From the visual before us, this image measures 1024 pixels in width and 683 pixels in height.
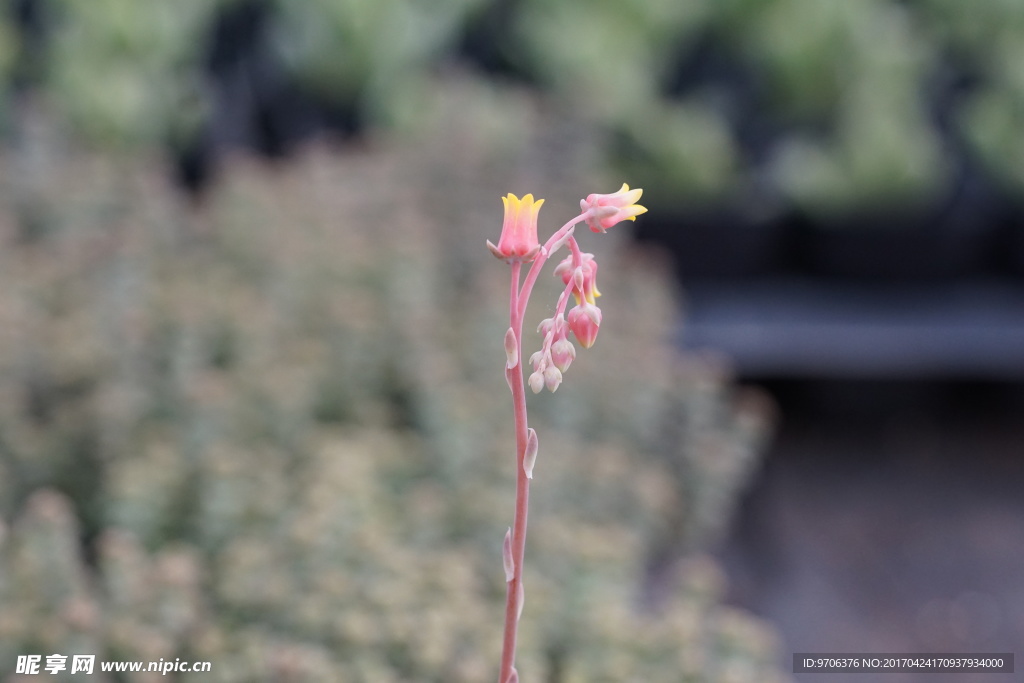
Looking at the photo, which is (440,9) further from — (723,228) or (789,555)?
(789,555)

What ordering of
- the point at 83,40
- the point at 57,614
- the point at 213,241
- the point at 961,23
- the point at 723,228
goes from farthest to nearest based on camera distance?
the point at 961,23, the point at 723,228, the point at 83,40, the point at 213,241, the point at 57,614

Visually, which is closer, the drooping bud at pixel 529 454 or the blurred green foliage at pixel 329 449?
the drooping bud at pixel 529 454

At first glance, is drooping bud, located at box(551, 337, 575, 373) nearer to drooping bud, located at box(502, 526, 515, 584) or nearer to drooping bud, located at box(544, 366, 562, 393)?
drooping bud, located at box(544, 366, 562, 393)

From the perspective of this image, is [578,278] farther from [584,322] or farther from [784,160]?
[784,160]

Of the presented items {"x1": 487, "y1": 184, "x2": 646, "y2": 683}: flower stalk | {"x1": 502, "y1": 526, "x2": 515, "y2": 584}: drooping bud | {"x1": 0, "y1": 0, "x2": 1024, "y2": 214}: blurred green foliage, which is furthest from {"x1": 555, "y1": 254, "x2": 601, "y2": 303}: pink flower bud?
{"x1": 0, "y1": 0, "x2": 1024, "y2": 214}: blurred green foliage

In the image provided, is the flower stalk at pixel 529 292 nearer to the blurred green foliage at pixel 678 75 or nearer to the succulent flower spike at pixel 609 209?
the succulent flower spike at pixel 609 209

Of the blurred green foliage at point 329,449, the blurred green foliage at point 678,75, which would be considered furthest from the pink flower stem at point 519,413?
the blurred green foliage at point 678,75

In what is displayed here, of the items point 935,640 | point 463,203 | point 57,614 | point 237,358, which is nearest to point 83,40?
point 463,203
